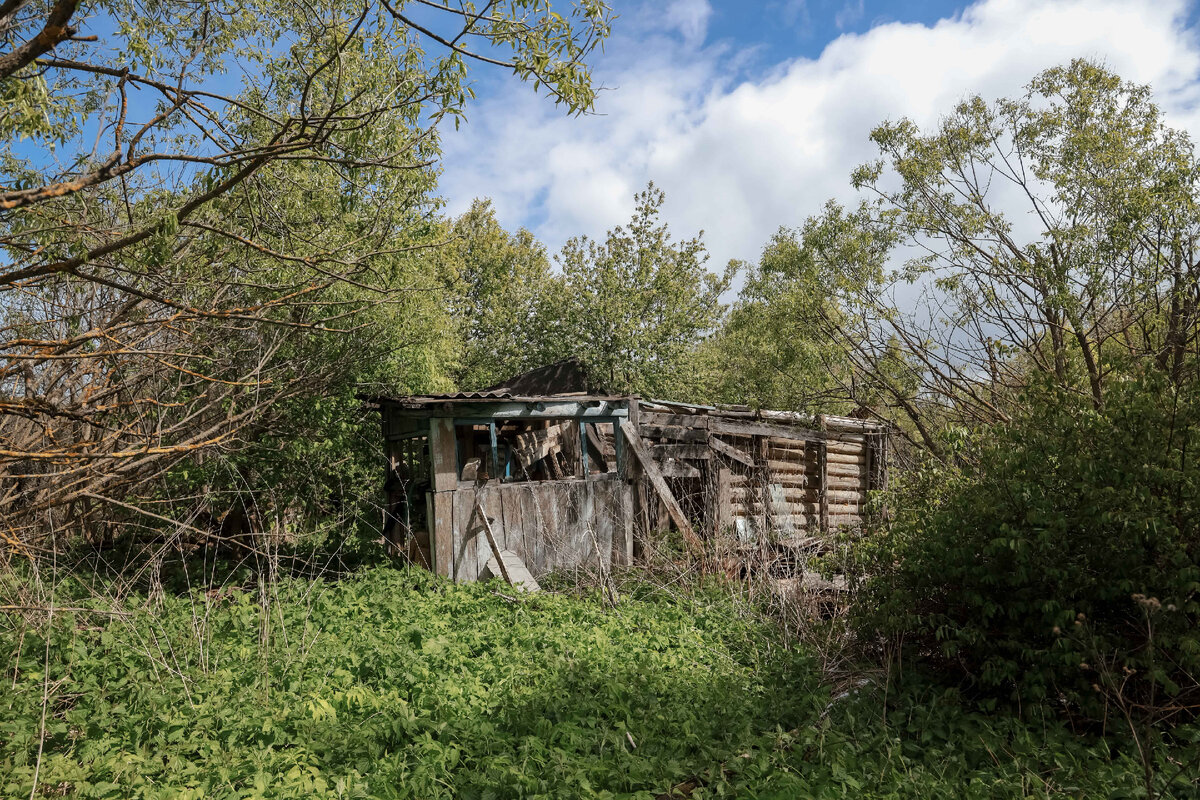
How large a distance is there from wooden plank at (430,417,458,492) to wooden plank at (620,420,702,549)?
2575 millimetres

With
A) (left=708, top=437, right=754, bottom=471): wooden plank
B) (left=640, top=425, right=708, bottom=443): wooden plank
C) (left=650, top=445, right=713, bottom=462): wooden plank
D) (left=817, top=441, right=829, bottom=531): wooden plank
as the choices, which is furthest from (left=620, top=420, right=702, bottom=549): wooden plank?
(left=817, top=441, right=829, bottom=531): wooden plank

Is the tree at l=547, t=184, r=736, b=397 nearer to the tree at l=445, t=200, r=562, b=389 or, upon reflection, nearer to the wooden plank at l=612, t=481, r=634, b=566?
the tree at l=445, t=200, r=562, b=389

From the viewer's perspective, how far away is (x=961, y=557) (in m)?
6.00

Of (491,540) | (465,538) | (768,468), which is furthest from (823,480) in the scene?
(465,538)

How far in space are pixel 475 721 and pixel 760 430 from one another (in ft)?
27.9

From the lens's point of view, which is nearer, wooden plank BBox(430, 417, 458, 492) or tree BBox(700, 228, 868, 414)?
wooden plank BBox(430, 417, 458, 492)

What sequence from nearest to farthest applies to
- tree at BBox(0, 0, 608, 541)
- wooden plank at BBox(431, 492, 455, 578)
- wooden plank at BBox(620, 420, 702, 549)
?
tree at BBox(0, 0, 608, 541), wooden plank at BBox(431, 492, 455, 578), wooden plank at BBox(620, 420, 702, 549)

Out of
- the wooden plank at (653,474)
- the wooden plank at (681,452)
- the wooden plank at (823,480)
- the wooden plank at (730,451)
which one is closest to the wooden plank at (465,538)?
the wooden plank at (653,474)

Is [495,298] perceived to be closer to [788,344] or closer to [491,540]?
[788,344]

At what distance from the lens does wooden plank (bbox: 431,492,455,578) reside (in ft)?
29.9

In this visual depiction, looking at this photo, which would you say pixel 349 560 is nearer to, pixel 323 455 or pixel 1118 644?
pixel 323 455

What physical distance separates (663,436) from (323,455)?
5007mm

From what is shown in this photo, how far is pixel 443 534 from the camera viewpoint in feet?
30.1

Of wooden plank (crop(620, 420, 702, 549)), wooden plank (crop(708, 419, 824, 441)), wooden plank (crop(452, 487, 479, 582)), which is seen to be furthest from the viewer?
wooden plank (crop(708, 419, 824, 441))
